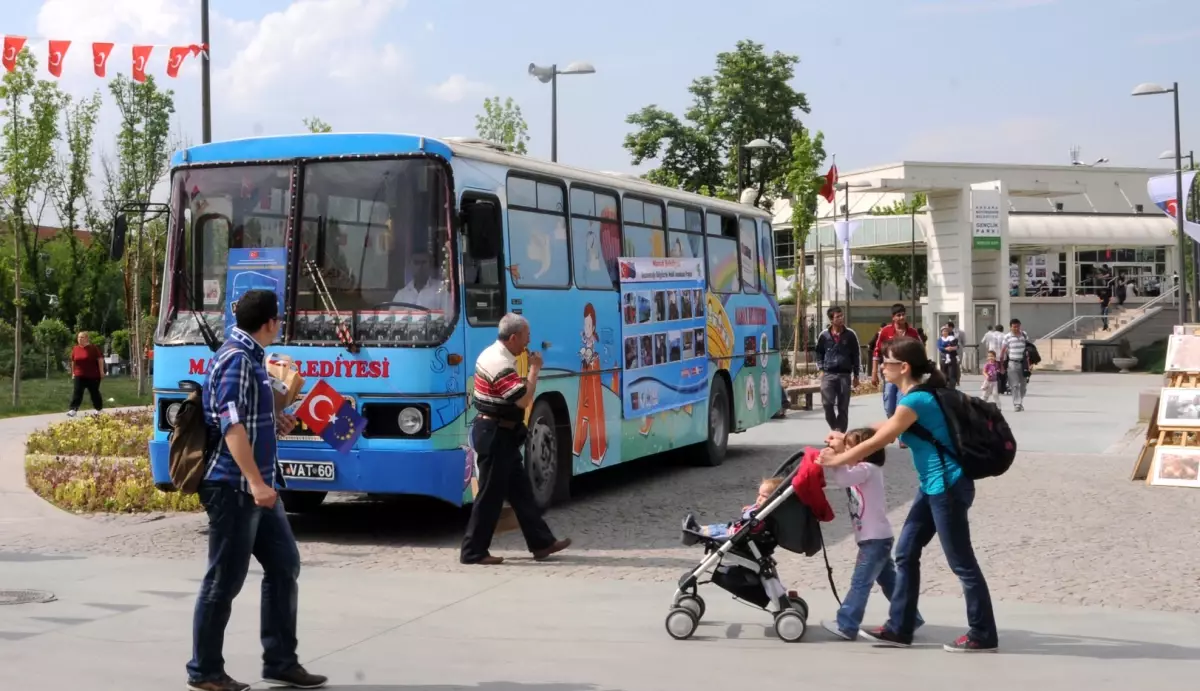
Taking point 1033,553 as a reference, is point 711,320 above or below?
above

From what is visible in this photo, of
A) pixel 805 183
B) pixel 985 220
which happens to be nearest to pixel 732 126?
pixel 985 220

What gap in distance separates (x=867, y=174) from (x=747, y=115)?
22.5 ft

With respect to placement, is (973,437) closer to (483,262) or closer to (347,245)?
(483,262)

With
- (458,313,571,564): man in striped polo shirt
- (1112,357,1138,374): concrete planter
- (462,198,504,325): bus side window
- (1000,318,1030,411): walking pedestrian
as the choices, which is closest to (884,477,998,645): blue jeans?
(458,313,571,564): man in striped polo shirt

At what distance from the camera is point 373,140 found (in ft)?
34.9

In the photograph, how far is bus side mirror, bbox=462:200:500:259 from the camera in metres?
10.7

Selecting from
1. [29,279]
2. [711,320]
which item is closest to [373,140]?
[711,320]

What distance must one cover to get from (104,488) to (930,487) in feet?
28.5

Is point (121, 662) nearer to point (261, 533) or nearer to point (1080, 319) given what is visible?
point (261, 533)

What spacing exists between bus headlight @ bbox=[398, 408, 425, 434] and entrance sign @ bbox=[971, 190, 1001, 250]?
4500cm

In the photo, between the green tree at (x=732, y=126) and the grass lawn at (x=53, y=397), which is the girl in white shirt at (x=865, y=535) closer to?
the grass lawn at (x=53, y=397)

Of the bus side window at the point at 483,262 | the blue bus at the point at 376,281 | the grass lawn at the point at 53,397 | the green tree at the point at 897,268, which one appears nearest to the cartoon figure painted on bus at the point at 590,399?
the blue bus at the point at 376,281

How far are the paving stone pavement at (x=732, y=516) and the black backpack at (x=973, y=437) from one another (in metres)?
2.02

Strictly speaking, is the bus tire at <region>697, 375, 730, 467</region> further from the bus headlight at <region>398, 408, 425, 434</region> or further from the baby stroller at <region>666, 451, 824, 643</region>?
the baby stroller at <region>666, 451, 824, 643</region>
